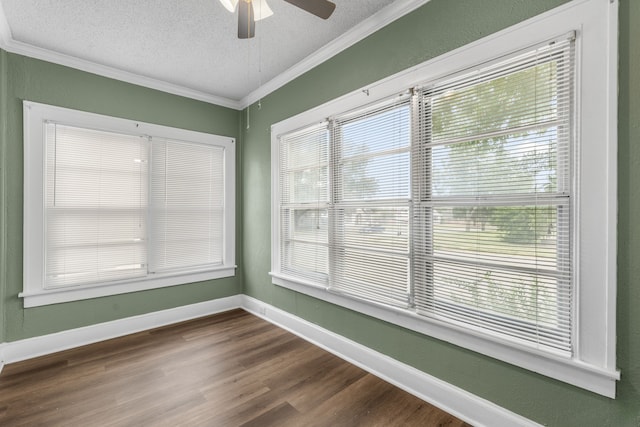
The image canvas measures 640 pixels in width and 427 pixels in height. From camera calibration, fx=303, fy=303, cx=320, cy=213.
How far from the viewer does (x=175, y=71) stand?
3248mm

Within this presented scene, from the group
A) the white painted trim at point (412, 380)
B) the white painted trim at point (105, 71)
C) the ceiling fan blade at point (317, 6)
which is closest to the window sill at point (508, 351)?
the white painted trim at point (412, 380)

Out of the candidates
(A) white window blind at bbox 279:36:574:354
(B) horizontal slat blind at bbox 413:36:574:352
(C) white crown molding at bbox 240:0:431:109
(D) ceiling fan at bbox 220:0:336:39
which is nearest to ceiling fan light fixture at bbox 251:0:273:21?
(D) ceiling fan at bbox 220:0:336:39

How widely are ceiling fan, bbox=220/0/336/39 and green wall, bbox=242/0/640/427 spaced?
0.77m

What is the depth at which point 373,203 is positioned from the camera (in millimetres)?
2453

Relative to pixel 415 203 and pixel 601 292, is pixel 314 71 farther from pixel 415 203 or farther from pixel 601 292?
pixel 601 292

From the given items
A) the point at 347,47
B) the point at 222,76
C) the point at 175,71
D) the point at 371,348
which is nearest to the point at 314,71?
the point at 347,47

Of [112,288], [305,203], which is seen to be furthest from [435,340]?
[112,288]

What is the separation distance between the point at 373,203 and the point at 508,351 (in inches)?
51.2

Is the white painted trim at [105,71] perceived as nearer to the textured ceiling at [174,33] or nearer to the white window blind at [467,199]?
the textured ceiling at [174,33]

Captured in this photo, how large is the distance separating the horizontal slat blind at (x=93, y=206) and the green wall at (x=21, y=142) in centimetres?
21

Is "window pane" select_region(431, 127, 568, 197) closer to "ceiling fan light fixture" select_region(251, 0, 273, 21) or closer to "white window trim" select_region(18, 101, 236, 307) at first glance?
"ceiling fan light fixture" select_region(251, 0, 273, 21)

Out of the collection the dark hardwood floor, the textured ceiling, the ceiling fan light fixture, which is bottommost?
the dark hardwood floor

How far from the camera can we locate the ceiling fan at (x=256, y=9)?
1.72 meters

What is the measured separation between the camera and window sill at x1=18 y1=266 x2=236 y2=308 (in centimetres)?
283
